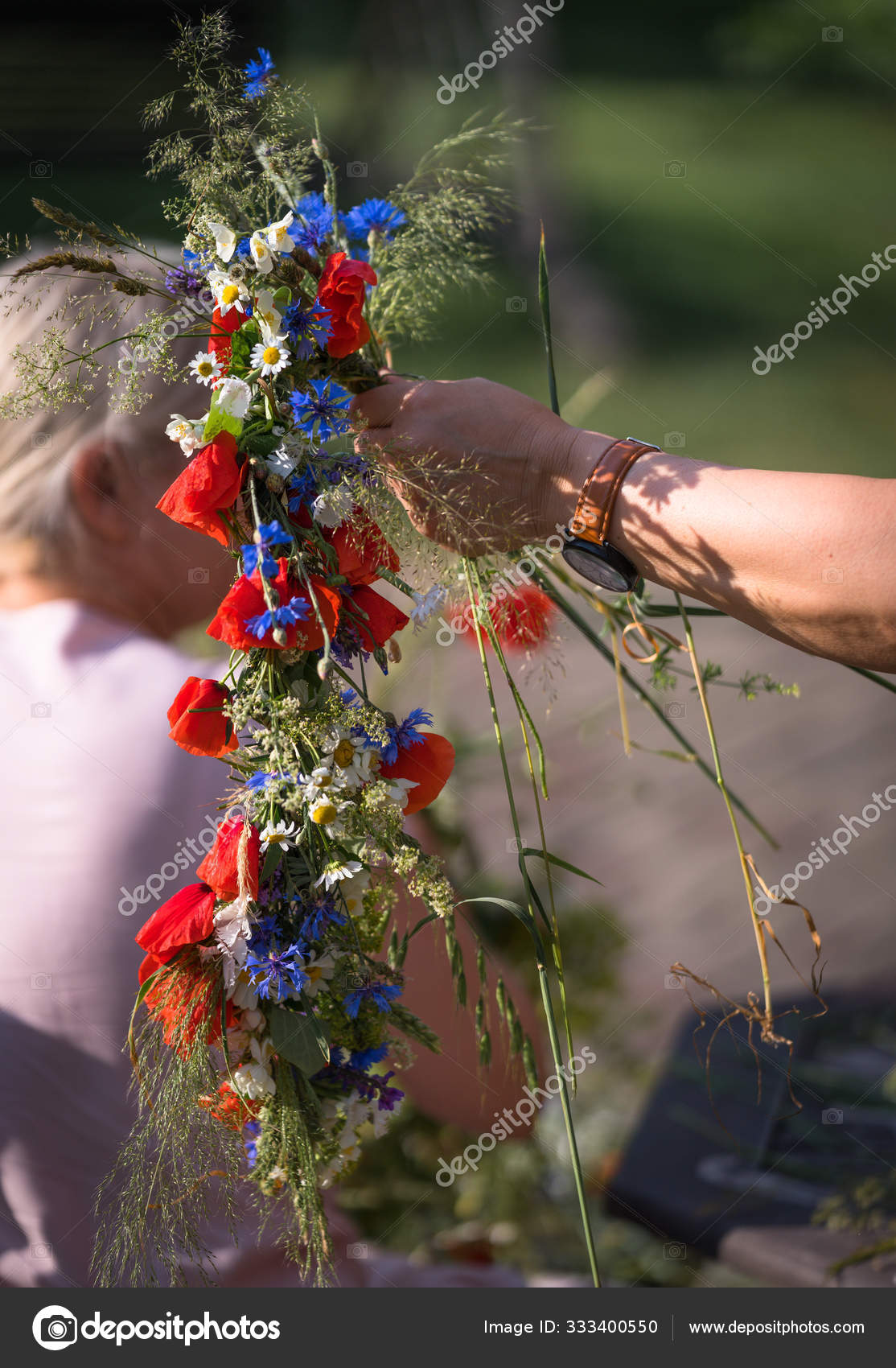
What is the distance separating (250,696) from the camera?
513mm

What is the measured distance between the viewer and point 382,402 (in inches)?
25.1

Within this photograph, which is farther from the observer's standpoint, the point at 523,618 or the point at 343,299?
the point at 523,618

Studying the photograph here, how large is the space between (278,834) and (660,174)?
416 centimetres

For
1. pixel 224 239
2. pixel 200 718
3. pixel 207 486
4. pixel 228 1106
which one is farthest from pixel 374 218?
pixel 228 1106

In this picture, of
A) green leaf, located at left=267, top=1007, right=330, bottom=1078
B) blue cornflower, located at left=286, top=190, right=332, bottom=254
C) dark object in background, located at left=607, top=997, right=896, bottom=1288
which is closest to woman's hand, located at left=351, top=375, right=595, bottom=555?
blue cornflower, located at left=286, top=190, right=332, bottom=254

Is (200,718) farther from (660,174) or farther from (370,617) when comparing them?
(660,174)

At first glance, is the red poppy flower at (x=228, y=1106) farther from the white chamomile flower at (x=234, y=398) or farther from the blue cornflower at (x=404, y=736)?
the white chamomile flower at (x=234, y=398)

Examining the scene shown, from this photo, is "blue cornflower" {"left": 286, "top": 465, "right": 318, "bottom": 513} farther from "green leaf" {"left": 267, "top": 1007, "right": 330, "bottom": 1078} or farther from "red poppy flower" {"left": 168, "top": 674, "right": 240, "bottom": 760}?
"green leaf" {"left": 267, "top": 1007, "right": 330, "bottom": 1078}

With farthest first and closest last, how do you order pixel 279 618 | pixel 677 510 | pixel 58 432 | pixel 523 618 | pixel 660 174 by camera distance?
pixel 660 174
pixel 58 432
pixel 523 618
pixel 677 510
pixel 279 618

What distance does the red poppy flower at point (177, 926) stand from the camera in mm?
508

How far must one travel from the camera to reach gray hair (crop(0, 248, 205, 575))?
814 mm

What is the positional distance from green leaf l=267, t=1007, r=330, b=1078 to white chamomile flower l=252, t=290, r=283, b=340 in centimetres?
40

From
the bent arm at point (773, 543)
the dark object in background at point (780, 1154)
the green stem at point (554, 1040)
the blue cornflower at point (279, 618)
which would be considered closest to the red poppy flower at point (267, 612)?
the blue cornflower at point (279, 618)

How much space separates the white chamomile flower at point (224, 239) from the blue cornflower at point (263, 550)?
0.51ft
